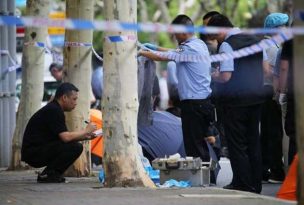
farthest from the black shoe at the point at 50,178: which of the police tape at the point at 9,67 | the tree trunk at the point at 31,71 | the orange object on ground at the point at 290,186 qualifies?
the police tape at the point at 9,67

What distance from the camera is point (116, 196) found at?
993cm

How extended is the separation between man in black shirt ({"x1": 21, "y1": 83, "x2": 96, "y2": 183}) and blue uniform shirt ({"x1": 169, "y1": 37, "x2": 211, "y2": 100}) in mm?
1274

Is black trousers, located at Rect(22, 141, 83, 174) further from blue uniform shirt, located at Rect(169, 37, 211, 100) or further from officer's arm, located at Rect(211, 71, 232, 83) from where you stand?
officer's arm, located at Rect(211, 71, 232, 83)

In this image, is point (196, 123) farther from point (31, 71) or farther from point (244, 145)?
point (31, 71)

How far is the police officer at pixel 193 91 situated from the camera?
473 inches

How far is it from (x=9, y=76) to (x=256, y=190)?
21.1 feet

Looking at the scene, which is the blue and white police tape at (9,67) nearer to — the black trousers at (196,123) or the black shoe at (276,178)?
the black trousers at (196,123)

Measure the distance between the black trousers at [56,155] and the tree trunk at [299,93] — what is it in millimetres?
4985

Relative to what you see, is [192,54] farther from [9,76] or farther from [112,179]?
[9,76]

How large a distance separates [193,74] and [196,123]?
634 millimetres

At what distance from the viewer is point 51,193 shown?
34.7 ft

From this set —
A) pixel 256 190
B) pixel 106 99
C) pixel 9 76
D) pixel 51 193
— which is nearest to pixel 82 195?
pixel 51 193

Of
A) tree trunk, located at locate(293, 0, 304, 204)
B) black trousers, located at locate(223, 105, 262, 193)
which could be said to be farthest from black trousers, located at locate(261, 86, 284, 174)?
tree trunk, located at locate(293, 0, 304, 204)

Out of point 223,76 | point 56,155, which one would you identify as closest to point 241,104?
point 223,76
